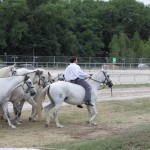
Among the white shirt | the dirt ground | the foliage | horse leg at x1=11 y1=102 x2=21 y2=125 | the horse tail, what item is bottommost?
the dirt ground

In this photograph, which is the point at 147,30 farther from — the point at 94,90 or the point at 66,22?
the point at 94,90

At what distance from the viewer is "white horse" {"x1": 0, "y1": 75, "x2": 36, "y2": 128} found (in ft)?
53.4

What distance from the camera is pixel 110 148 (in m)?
11.1

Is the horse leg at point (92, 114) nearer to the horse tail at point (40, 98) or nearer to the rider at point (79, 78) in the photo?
the rider at point (79, 78)

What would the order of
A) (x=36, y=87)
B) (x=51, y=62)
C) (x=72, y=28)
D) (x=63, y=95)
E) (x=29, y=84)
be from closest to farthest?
(x=29, y=84) < (x=63, y=95) < (x=36, y=87) < (x=51, y=62) < (x=72, y=28)

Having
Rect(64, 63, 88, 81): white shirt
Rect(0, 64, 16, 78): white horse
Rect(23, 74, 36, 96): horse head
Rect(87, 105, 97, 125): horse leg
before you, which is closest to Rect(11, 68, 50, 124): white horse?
Rect(0, 64, 16, 78): white horse

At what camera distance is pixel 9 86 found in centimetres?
1633

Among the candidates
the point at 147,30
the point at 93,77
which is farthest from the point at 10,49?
the point at 93,77

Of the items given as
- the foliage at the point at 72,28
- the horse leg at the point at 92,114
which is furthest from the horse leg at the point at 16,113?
the foliage at the point at 72,28

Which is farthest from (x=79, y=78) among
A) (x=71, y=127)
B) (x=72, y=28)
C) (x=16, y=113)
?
(x=72, y=28)

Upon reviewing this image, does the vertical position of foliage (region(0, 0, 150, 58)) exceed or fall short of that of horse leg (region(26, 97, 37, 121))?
it exceeds it

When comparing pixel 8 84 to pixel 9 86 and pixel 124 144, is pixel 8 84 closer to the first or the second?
pixel 9 86

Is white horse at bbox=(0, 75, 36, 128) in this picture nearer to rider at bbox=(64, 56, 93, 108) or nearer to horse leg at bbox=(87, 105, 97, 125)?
rider at bbox=(64, 56, 93, 108)

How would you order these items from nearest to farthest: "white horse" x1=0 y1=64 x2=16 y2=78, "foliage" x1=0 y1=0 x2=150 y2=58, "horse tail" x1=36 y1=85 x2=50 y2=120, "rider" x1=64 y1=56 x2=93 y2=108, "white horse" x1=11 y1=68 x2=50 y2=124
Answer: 1. "white horse" x1=11 y1=68 x2=50 y2=124
2. "horse tail" x1=36 y1=85 x2=50 y2=120
3. "white horse" x1=0 y1=64 x2=16 y2=78
4. "rider" x1=64 y1=56 x2=93 y2=108
5. "foliage" x1=0 y1=0 x2=150 y2=58
